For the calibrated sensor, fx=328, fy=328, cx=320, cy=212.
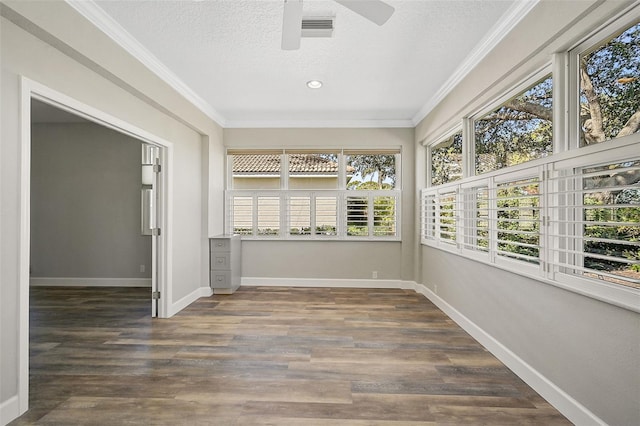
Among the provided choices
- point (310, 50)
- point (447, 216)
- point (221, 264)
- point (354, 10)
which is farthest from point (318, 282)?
point (354, 10)

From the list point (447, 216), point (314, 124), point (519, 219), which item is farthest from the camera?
point (314, 124)

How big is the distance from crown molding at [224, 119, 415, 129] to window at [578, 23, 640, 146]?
3028 mm

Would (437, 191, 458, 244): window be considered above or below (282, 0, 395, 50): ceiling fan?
below

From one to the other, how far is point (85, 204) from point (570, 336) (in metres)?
6.20

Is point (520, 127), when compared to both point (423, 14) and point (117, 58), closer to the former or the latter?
point (423, 14)

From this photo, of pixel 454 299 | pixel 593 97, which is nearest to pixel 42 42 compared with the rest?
pixel 593 97

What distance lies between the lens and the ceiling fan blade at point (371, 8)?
5.39 feet

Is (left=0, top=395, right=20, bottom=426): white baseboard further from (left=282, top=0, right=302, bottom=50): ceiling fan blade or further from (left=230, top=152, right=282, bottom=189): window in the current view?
(left=230, top=152, right=282, bottom=189): window

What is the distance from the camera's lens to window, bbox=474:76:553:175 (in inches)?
91.3

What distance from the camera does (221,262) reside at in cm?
Result: 463

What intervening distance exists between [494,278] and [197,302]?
351cm

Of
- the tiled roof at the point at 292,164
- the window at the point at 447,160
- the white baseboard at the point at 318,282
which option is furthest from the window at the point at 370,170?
the white baseboard at the point at 318,282

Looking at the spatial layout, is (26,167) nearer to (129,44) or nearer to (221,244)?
(129,44)

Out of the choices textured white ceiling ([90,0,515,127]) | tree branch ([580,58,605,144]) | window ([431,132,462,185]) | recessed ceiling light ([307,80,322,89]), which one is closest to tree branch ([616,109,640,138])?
tree branch ([580,58,605,144])
